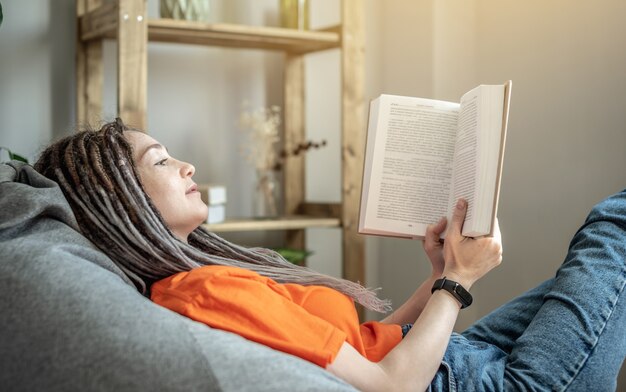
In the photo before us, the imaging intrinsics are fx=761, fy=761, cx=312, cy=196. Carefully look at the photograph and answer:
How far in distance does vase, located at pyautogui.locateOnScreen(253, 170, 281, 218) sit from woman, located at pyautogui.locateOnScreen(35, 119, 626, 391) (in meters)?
1.21

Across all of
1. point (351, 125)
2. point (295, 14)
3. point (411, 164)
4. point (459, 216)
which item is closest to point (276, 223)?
point (351, 125)

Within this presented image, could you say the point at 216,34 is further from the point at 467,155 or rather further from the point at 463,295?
the point at 463,295

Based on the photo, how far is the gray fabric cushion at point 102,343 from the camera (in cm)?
90

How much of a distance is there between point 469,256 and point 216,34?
1.37 metres

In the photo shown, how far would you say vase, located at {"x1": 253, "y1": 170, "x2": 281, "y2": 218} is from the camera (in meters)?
2.65

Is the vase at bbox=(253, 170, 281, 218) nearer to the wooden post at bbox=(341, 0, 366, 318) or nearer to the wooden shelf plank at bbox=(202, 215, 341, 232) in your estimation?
the wooden shelf plank at bbox=(202, 215, 341, 232)

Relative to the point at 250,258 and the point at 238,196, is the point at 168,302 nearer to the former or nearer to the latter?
the point at 250,258

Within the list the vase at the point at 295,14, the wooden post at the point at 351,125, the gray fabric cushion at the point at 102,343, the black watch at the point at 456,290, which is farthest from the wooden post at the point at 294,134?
the gray fabric cushion at the point at 102,343

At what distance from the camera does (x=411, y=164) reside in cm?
140

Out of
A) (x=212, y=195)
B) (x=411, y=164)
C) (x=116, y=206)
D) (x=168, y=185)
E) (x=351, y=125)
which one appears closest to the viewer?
(x=116, y=206)

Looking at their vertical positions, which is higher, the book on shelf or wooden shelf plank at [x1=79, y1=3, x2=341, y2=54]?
wooden shelf plank at [x1=79, y1=3, x2=341, y2=54]

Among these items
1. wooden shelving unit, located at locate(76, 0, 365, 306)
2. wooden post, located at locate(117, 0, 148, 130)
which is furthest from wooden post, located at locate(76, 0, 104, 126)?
wooden post, located at locate(117, 0, 148, 130)

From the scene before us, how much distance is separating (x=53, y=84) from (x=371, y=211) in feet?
4.80

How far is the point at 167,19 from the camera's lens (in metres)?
2.27
